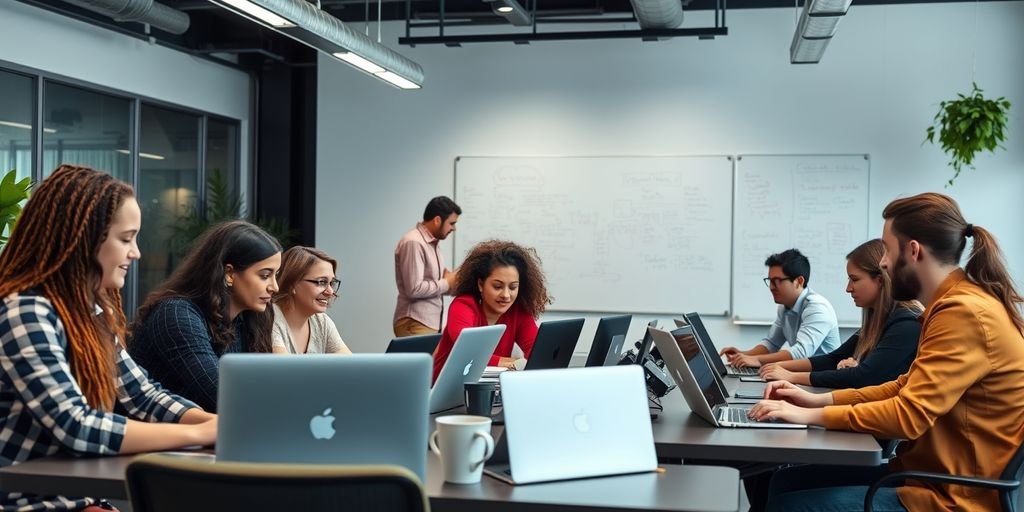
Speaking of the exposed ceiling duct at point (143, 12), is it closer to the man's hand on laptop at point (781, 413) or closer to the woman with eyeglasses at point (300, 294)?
the woman with eyeglasses at point (300, 294)

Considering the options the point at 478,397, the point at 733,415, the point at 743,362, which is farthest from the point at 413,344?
the point at 743,362

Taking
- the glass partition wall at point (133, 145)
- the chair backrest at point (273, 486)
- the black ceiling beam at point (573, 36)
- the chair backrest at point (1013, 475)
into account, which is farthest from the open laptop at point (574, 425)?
the glass partition wall at point (133, 145)

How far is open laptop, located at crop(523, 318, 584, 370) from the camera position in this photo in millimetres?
3242

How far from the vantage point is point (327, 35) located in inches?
197

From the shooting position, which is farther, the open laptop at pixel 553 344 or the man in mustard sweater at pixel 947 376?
the open laptop at pixel 553 344

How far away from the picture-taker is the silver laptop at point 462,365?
2.88m

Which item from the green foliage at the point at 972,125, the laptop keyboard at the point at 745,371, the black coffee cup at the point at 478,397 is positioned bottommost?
the laptop keyboard at the point at 745,371

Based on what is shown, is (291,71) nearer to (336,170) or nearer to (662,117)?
(336,170)


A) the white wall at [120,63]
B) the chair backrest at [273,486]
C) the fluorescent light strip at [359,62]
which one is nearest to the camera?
the chair backrest at [273,486]

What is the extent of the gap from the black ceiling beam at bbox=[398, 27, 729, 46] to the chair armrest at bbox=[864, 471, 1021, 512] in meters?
4.05

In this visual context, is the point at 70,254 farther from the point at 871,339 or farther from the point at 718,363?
the point at 718,363

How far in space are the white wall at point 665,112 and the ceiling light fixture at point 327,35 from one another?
0.94m

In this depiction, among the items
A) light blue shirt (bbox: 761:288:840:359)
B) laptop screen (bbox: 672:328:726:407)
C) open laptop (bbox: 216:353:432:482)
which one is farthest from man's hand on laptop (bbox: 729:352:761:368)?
open laptop (bbox: 216:353:432:482)

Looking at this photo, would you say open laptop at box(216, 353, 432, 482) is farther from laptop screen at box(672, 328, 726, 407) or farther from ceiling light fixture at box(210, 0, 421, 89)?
ceiling light fixture at box(210, 0, 421, 89)
